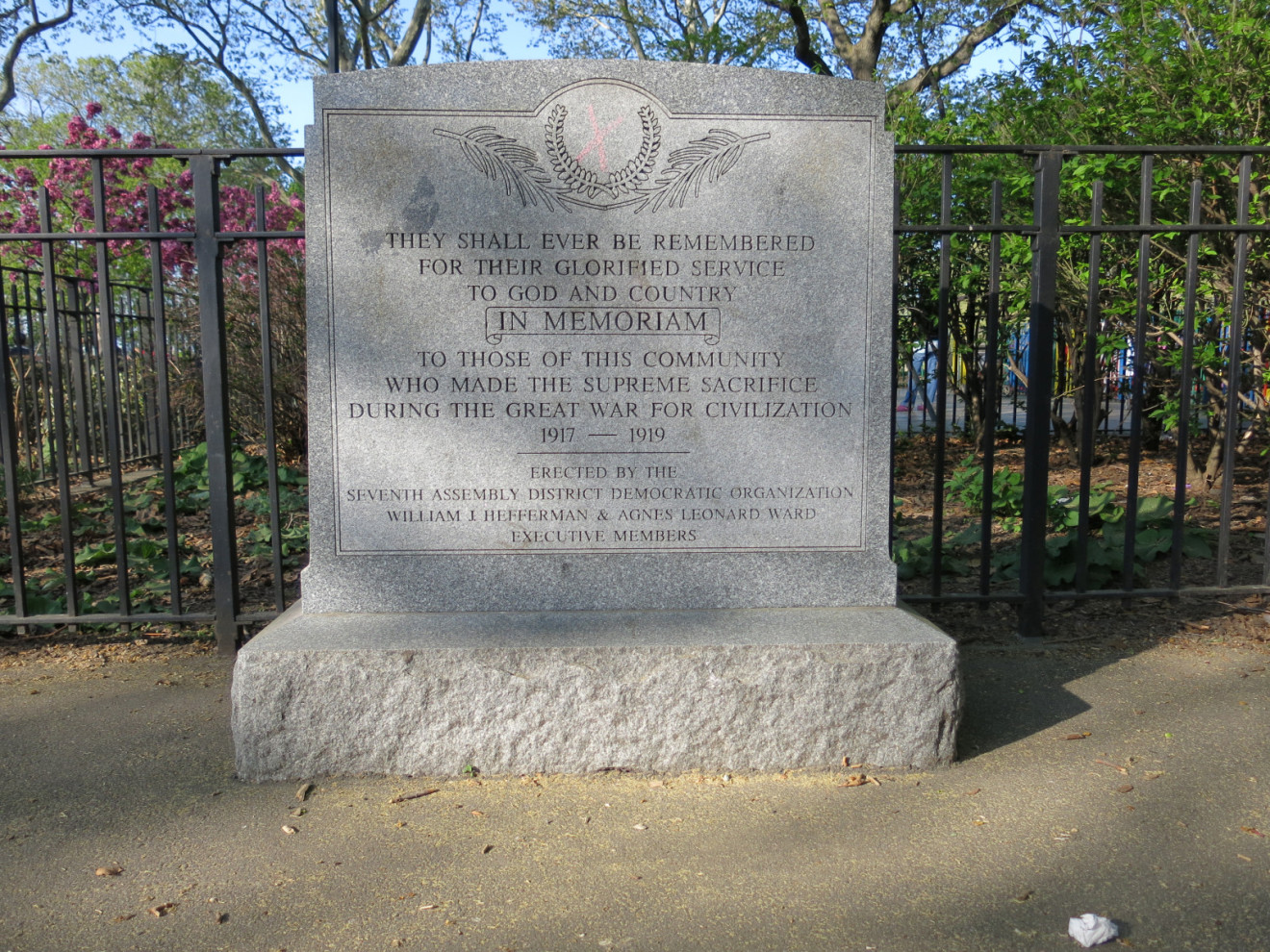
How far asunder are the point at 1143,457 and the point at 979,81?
4150 millimetres

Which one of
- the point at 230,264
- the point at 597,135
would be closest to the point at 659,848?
the point at 597,135

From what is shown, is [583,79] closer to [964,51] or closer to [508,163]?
[508,163]

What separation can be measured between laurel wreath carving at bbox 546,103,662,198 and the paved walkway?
1880 mm

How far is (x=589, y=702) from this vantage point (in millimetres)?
2885

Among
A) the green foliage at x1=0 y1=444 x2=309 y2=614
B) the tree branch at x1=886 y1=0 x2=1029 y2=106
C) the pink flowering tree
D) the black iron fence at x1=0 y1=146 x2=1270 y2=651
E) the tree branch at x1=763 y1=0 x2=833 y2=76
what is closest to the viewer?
the black iron fence at x1=0 y1=146 x2=1270 y2=651

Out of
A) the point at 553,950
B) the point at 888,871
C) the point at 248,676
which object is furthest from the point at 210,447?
the point at 888,871

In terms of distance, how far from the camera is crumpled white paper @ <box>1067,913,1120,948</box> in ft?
6.77

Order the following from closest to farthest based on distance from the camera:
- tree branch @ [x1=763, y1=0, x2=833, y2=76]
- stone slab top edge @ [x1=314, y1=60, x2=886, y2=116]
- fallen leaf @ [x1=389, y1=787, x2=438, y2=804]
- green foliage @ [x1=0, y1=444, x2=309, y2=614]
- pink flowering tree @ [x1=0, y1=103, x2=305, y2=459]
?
fallen leaf @ [x1=389, y1=787, x2=438, y2=804], stone slab top edge @ [x1=314, y1=60, x2=886, y2=116], green foliage @ [x1=0, y1=444, x2=309, y2=614], pink flowering tree @ [x1=0, y1=103, x2=305, y2=459], tree branch @ [x1=763, y1=0, x2=833, y2=76]

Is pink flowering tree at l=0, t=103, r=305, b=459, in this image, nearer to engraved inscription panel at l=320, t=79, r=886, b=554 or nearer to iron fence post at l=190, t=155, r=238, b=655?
iron fence post at l=190, t=155, r=238, b=655

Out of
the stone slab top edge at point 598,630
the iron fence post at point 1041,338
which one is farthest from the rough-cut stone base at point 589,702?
the iron fence post at point 1041,338

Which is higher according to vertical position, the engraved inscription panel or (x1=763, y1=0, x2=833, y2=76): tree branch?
(x1=763, y1=0, x2=833, y2=76): tree branch

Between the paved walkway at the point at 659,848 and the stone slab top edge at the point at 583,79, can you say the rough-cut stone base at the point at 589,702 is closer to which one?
the paved walkway at the point at 659,848

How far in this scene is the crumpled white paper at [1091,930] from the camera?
6.77 feet

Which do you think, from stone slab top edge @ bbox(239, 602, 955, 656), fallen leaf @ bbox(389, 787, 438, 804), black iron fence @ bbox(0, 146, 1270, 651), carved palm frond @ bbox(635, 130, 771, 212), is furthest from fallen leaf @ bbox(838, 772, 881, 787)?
carved palm frond @ bbox(635, 130, 771, 212)
